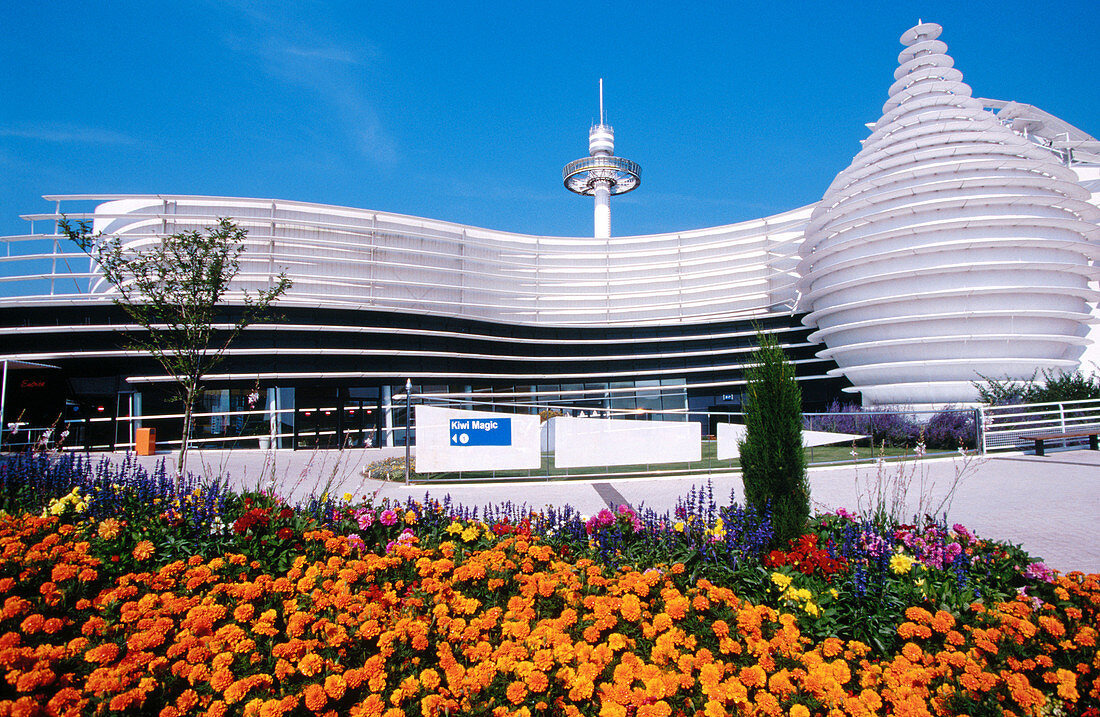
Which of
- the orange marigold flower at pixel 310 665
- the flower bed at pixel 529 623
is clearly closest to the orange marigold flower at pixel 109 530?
the flower bed at pixel 529 623

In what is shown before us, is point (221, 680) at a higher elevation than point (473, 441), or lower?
lower

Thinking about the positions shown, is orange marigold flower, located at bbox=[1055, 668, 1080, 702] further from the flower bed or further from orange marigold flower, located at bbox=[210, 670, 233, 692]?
orange marigold flower, located at bbox=[210, 670, 233, 692]

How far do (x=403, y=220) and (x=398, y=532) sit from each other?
43637mm

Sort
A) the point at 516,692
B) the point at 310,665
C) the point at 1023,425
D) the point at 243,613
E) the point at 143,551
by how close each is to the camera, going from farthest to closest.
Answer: the point at 1023,425 → the point at 143,551 → the point at 243,613 → the point at 310,665 → the point at 516,692

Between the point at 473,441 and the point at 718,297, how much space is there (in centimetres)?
A: 4886

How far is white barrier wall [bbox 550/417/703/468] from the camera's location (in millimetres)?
12578

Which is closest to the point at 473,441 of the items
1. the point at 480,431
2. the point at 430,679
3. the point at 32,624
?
the point at 480,431

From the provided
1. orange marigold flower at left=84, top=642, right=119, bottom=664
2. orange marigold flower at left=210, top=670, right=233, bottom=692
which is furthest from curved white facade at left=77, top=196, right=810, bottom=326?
orange marigold flower at left=210, top=670, right=233, bottom=692

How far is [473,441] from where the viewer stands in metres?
11.6

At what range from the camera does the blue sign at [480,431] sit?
37.8ft

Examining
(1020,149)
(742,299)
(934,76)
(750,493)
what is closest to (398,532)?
(750,493)

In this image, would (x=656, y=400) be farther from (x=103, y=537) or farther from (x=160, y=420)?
(x=103, y=537)

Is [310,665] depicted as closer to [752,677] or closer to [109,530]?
[752,677]

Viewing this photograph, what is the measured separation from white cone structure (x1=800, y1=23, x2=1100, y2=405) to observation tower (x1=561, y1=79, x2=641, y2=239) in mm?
44566
